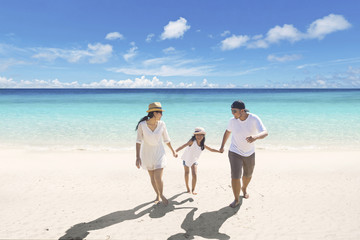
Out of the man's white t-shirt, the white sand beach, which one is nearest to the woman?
the white sand beach

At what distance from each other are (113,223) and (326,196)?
168 inches

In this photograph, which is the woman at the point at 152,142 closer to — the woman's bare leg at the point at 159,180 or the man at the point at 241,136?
the woman's bare leg at the point at 159,180

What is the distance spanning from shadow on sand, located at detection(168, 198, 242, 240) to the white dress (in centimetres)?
107

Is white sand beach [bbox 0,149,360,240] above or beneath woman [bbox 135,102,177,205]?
beneath

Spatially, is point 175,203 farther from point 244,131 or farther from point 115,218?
point 244,131

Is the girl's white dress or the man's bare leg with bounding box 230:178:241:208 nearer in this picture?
the man's bare leg with bounding box 230:178:241:208

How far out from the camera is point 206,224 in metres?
3.82

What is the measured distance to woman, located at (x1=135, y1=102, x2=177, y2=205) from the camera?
4.10 m

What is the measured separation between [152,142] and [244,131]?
5.36 ft

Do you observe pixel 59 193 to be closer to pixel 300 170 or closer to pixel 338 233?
pixel 338 233

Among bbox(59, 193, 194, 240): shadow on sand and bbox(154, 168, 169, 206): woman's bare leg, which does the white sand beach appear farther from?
bbox(154, 168, 169, 206): woman's bare leg

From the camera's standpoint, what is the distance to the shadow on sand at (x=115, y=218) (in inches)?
139

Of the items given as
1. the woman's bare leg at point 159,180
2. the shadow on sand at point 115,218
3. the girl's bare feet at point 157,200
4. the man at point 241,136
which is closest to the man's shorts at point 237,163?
the man at point 241,136

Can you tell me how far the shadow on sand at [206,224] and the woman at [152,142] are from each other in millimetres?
725
